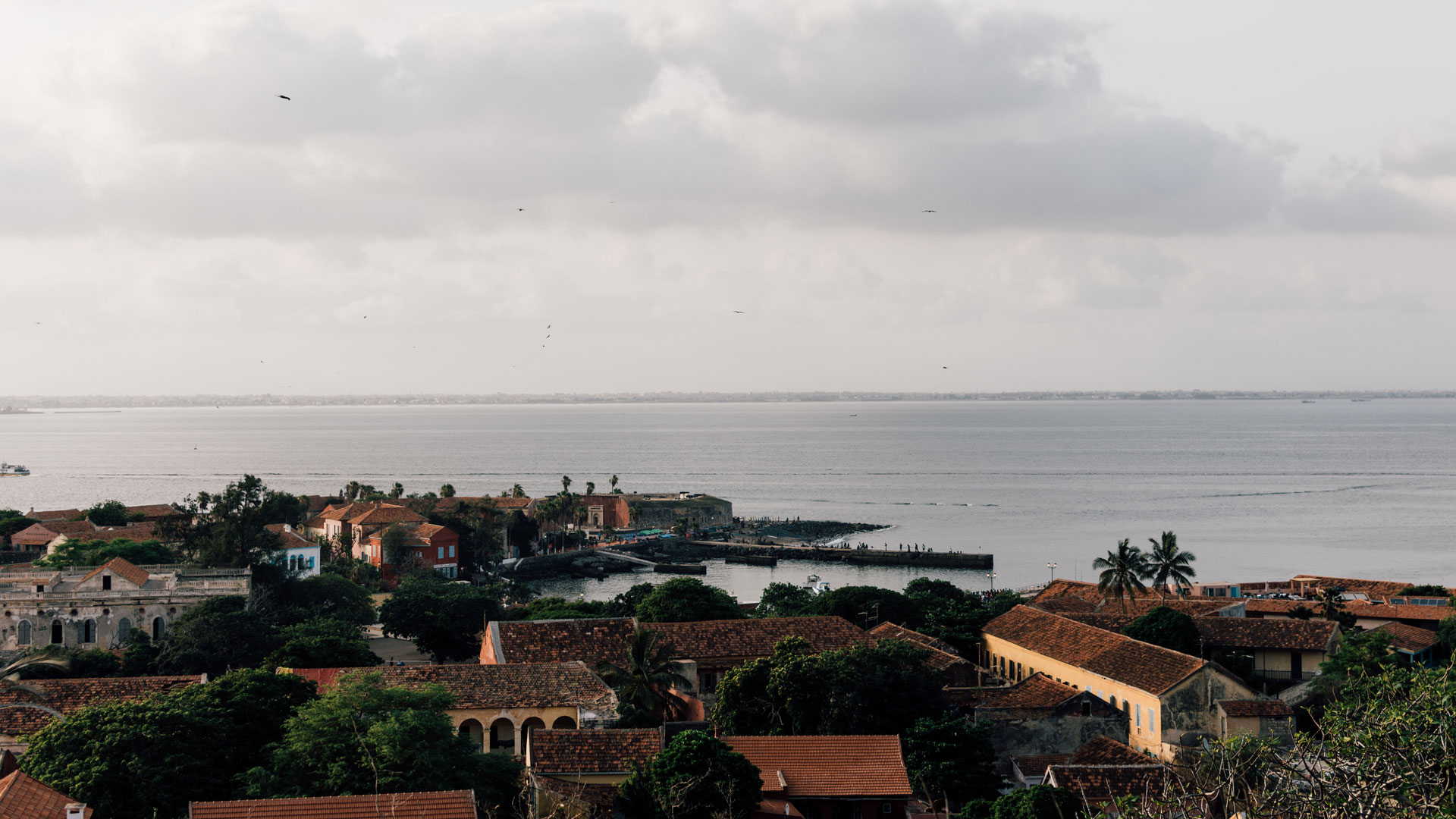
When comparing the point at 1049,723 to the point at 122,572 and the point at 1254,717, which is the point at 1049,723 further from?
the point at 122,572

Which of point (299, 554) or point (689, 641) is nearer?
point (689, 641)

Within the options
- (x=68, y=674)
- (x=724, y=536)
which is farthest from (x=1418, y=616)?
(x=724, y=536)

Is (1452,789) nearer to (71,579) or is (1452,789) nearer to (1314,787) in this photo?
(1314,787)

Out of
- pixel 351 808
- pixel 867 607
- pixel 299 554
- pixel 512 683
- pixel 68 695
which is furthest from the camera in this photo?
pixel 299 554

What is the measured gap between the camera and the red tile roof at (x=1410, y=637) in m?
41.7

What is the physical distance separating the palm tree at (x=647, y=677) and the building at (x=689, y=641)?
3.91 ft

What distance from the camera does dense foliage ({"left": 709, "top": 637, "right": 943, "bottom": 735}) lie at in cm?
3123

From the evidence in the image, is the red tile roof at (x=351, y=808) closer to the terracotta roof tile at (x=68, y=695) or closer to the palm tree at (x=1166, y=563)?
the terracotta roof tile at (x=68, y=695)

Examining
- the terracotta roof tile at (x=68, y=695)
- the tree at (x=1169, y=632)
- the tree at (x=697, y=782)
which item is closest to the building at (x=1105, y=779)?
the tree at (x=697, y=782)

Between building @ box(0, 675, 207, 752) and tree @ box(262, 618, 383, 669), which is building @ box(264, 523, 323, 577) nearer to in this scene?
tree @ box(262, 618, 383, 669)

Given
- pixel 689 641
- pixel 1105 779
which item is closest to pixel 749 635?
pixel 689 641

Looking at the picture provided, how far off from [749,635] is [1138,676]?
471 inches

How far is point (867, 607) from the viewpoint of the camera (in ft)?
156

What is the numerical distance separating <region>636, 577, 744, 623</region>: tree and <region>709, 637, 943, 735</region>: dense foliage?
13.0 m
